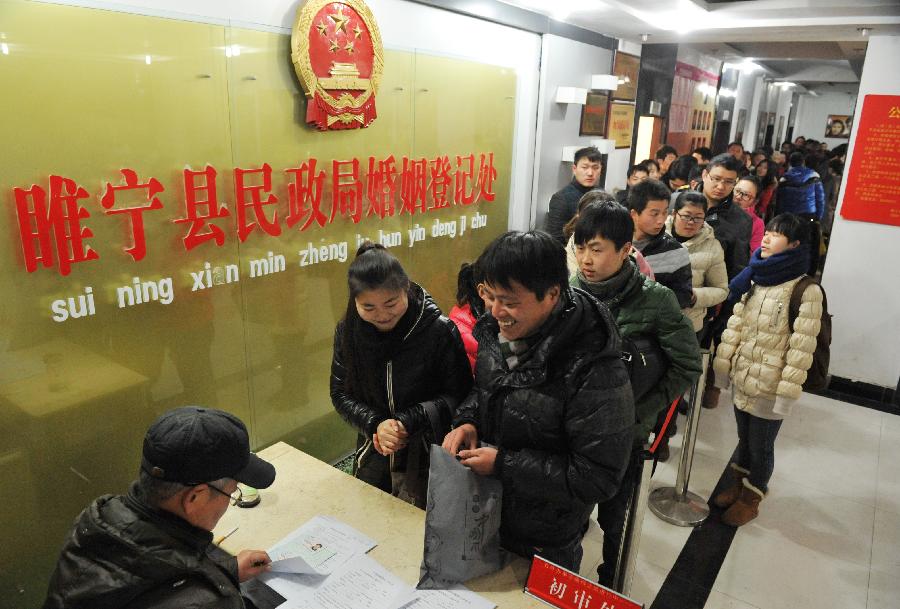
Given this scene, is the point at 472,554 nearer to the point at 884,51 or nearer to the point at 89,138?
the point at 89,138

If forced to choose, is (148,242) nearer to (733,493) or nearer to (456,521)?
(456,521)

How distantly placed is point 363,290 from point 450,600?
2.70 ft

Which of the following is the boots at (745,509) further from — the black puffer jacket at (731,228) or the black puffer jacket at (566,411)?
the black puffer jacket at (566,411)

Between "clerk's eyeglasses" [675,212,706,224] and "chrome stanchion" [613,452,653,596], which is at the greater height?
"clerk's eyeglasses" [675,212,706,224]

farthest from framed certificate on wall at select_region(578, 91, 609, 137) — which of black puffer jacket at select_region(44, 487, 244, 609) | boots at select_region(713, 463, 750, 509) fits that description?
black puffer jacket at select_region(44, 487, 244, 609)

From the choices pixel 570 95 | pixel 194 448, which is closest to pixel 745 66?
pixel 570 95

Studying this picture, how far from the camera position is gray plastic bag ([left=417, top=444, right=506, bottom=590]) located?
1.35m

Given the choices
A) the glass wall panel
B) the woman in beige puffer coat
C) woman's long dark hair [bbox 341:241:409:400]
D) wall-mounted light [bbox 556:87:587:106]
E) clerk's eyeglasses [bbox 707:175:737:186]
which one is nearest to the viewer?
woman's long dark hair [bbox 341:241:409:400]

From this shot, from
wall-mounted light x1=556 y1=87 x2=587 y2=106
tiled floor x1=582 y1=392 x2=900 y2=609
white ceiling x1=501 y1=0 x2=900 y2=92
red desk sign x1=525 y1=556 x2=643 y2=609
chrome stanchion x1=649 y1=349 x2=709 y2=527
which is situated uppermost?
white ceiling x1=501 y1=0 x2=900 y2=92

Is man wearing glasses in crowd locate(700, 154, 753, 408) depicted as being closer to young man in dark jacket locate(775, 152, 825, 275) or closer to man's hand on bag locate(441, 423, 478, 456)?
man's hand on bag locate(441, 423, 478, 456)

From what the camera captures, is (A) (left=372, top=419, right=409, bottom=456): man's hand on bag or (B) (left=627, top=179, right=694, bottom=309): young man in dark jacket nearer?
(A) (left=372, top=419, right=409, bottom=456): man's hand on bag

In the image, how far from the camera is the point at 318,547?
1.52 metres

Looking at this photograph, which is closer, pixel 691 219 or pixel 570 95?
pixel 691 219

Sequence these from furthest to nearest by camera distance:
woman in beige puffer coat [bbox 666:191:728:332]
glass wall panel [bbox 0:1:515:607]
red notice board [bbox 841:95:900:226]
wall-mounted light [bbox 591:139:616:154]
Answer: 1. wall-mounted light [bbox 591:139:616:154]
2. red notice board [bbox 841:95:900:226]
3. woman in beige puffer coat [bbox 666:191:728:332]
4. glass wall panel [bbox 0:1:515:607]
